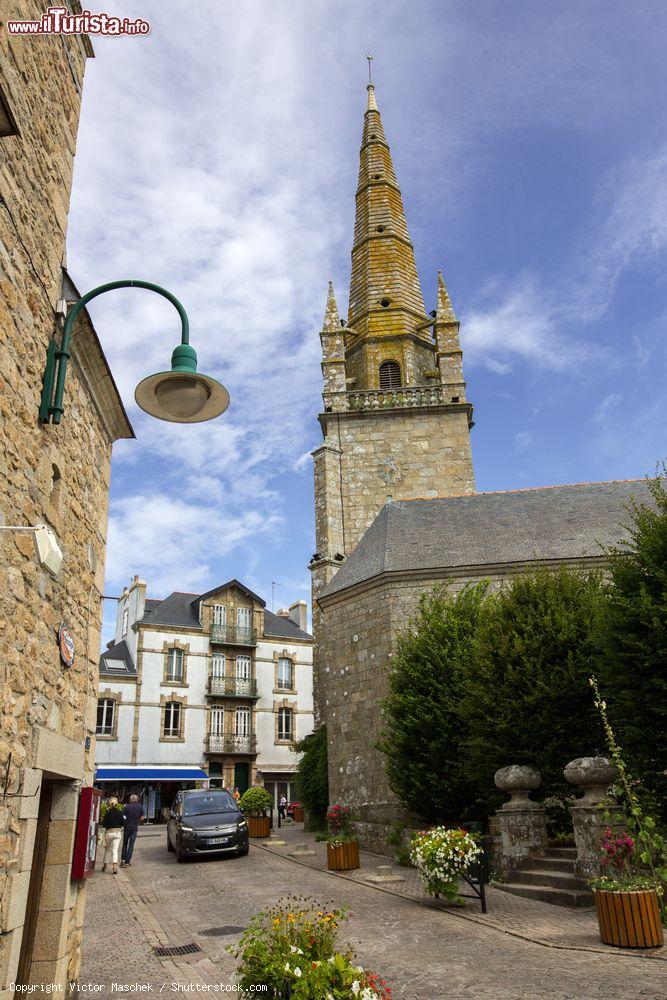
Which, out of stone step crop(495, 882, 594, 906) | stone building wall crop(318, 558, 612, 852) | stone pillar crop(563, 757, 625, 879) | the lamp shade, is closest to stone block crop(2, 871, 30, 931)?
the lamp shade

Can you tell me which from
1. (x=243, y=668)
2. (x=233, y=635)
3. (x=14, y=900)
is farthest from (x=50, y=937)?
(x=233, y=635)

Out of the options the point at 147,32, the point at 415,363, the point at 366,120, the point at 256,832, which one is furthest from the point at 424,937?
the point at 366,120

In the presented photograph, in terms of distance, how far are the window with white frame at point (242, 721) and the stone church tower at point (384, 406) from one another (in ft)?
42.2

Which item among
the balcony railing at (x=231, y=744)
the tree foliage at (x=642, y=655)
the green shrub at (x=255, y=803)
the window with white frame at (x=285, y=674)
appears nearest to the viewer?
the tree foliage at (x=642, y=655)

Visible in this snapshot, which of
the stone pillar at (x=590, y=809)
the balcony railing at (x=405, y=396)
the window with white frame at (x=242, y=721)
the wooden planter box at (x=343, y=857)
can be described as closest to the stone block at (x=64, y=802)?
the stone pillar at (x=590, y=809)

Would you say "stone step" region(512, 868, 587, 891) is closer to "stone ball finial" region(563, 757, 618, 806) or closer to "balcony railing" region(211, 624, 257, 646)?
"stone ball finial" region(563, 757, 618, 806)

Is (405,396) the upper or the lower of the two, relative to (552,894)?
upper

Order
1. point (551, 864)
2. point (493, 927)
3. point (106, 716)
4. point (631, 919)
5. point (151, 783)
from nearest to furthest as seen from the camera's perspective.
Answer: point (631, 919)
point (493, 927)
point (551, 864)
point (106, 716)
point (151, 783)

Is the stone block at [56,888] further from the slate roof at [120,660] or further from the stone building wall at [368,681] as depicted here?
the slate roof at [120,660]

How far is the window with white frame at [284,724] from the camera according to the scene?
33.4 m

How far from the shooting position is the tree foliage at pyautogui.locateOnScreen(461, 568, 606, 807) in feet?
36.5

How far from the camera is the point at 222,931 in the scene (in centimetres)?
796

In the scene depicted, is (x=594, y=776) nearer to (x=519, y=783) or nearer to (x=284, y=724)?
(x=519, y=783)

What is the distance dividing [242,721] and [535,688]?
23.6 metres
